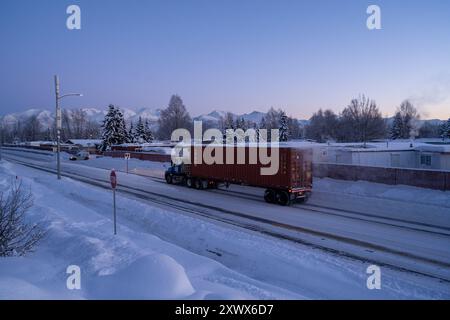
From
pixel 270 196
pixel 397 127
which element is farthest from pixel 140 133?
pixel 270 196

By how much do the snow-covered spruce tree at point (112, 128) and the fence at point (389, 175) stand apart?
52438 millimetres

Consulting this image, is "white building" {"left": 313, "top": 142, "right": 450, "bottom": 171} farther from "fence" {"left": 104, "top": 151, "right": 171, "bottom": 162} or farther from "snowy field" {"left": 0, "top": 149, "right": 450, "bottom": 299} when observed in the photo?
"fence" {"left": 104, "top": 151, "right": 171, "bottom": 162}

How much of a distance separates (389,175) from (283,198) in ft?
25.8

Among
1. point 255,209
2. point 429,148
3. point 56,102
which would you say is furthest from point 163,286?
point 429,148

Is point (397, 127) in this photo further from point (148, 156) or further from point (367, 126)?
point (148, 156)

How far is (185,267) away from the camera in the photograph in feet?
31.2

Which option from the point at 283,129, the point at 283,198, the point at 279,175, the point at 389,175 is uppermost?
the point at 283,129

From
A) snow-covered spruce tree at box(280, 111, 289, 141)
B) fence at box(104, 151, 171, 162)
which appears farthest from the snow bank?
snow-covered spruce tree at box(280, 111, 289, 141)

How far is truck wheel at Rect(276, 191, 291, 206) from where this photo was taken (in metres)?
19.7

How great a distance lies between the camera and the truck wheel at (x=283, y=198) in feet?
64.7

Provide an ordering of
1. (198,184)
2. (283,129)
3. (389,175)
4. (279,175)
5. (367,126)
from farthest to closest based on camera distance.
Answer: (283,129), (367,126), (198,184), (389,175), (279,175)

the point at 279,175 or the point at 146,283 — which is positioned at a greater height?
the point at 279,175

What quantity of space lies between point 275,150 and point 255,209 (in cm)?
393

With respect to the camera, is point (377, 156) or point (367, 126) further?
point (367, 126)
